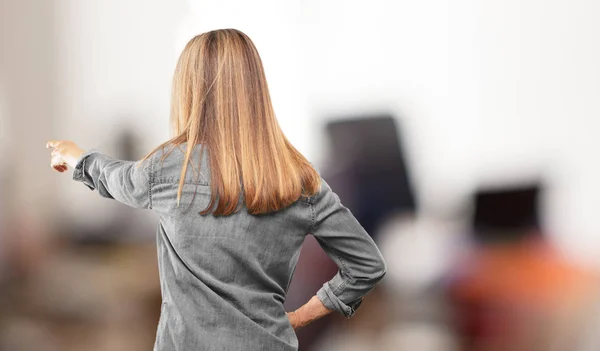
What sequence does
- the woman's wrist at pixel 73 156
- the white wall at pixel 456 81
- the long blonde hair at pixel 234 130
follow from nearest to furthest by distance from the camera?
the long blonde hair at pixel 234 130 → the woman's wrist at pixel 73 156 → the white wall at pixel 456 81

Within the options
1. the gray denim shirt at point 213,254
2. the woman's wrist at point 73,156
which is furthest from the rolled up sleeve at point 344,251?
the woman's wrist at point 73,156

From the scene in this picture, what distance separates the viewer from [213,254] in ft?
3.19

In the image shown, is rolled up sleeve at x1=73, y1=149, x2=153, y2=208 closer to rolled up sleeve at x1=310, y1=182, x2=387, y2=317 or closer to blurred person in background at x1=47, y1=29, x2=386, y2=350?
blurred person in background at x1=47, y1=29, x2=386, y2=350

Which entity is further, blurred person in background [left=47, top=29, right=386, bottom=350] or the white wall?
the white wall

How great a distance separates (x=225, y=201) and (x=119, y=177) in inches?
7.1

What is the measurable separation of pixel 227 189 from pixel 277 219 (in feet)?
0.33

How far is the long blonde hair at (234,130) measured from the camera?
0.95 m

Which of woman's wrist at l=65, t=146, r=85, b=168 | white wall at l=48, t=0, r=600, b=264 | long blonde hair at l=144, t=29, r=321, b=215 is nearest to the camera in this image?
long blonde hair at l=144, t=29, r=321, b=215

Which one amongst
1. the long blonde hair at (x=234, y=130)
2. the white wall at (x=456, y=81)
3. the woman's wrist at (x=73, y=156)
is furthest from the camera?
the white wall at (x=456, y=81)

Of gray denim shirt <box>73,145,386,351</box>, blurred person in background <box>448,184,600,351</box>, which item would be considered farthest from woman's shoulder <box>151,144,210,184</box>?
blurred person in background <box>448,184,600,351</box>

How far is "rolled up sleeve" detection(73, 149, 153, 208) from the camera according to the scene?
0.99 m

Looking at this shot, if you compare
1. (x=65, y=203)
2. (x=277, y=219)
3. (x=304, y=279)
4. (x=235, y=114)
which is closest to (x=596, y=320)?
(x=304, y=279)

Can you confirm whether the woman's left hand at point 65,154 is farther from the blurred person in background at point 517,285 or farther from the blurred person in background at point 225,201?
the blurred person in background at point 517,285

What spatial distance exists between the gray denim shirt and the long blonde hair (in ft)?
0.07
